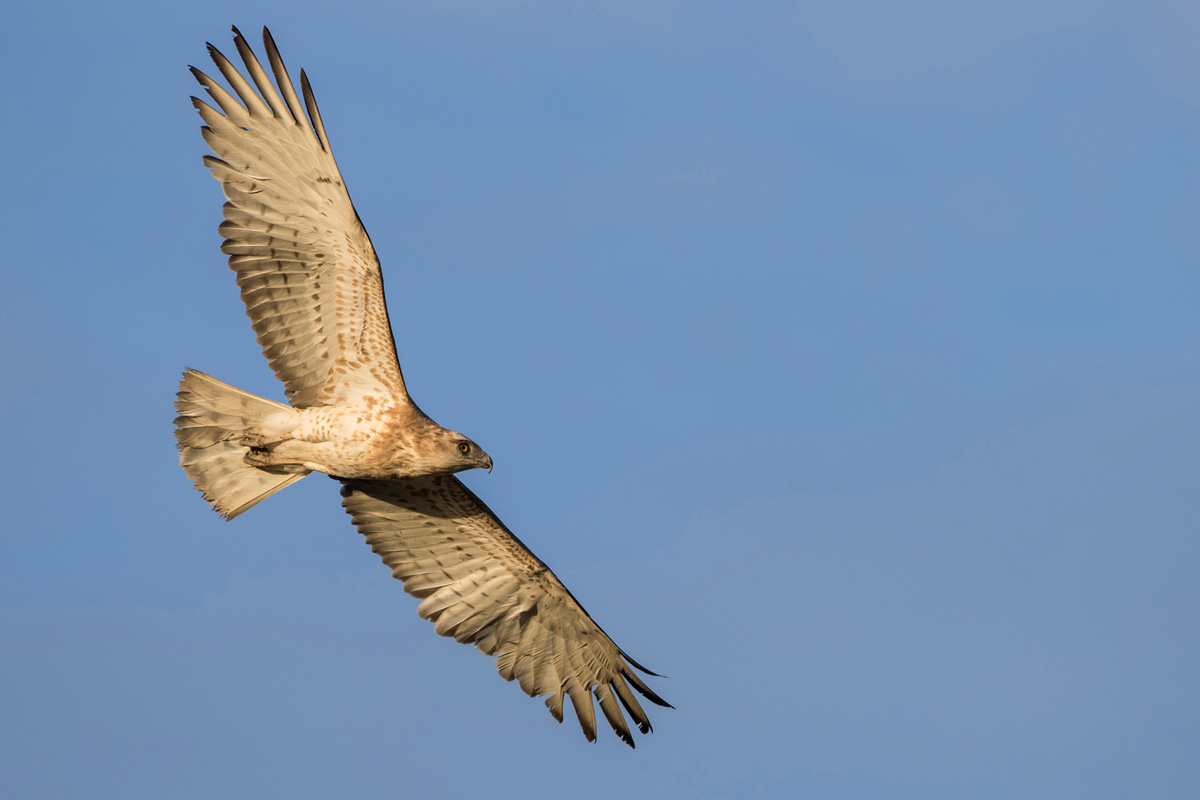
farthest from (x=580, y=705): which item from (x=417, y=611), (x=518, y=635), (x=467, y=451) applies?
(x=467, y=451)

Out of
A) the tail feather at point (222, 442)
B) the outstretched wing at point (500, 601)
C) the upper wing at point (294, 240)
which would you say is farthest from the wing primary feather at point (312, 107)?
the outstretched wing at point (500, 601)

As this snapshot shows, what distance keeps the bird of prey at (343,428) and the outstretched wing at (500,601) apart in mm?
15

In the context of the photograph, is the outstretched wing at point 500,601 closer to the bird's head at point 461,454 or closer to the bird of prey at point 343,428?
the bird of prey at point 343,428

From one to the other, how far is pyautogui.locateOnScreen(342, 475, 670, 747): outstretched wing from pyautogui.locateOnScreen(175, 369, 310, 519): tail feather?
4.07 ft

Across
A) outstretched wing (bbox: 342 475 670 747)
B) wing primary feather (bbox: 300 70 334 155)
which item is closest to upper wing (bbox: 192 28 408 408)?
wing primary feather (bbox: 300 70 334 155)

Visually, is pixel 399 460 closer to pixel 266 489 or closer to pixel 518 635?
pixel 266 489

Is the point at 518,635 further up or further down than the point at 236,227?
further down

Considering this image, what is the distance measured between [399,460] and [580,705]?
3486 millimetres

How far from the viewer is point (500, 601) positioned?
14.1 meters

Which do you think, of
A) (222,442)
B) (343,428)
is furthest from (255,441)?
(343,428)

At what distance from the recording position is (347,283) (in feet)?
40.8

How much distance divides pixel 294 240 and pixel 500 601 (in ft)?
14.6

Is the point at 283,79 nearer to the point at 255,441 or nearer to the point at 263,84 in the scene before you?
the point at 263,84

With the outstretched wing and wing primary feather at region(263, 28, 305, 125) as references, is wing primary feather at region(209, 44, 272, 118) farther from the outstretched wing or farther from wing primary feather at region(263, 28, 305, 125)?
the outstretched wing
